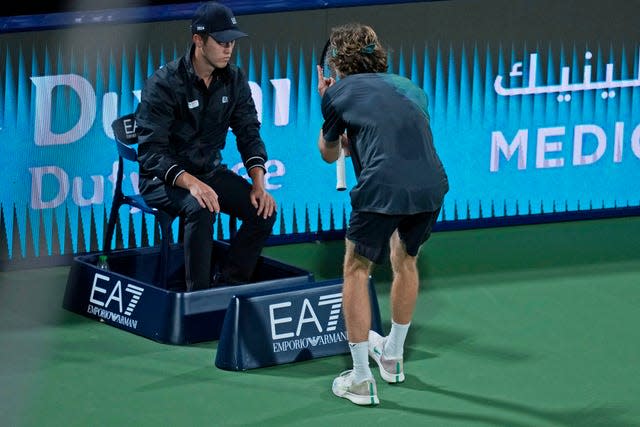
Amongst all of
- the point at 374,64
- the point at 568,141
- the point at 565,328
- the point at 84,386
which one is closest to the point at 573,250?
the point at 568,141

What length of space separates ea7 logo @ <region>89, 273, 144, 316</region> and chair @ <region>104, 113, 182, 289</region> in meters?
0.22

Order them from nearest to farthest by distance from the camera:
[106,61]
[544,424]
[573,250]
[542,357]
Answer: [544,424], [542,357], [106,61], [573,250]

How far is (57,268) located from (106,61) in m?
1.29

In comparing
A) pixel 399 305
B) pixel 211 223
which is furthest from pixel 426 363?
pixel 211 223

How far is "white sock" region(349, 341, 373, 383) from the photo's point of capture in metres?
6.25

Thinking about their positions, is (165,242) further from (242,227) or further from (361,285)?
(361,285)

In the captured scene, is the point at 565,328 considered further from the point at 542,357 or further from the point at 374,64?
the point at 374,64

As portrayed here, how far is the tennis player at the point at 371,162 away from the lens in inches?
239

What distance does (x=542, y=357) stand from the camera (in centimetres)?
692

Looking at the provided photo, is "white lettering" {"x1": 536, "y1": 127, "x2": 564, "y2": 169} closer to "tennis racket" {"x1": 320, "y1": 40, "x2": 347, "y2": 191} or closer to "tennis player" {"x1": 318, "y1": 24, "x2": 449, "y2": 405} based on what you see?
"tennis racket" {"x1": 320, "y1": 40, "x2": 347, "y2": 191}

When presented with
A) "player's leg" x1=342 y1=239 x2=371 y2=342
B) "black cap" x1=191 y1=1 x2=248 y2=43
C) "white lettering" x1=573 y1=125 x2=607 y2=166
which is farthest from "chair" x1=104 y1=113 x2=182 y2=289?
"white lettering" x1=573 y1=125 x2=607 y2=166

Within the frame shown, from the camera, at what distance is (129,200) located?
7.66m

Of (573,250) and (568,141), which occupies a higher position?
(568,141)

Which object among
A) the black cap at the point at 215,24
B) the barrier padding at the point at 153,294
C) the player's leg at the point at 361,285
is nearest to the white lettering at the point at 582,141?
the barrier padding at the point at 153,294
